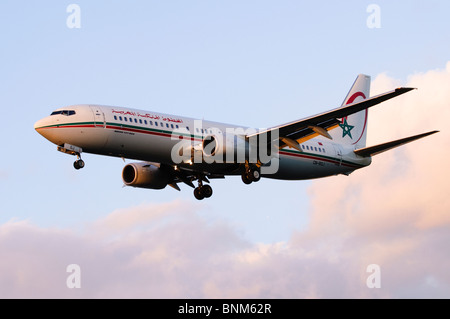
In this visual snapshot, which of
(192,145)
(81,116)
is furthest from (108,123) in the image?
(192,145)

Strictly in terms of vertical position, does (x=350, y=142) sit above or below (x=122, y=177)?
above

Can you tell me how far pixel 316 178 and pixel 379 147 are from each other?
16.3 ft

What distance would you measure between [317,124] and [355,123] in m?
13.8

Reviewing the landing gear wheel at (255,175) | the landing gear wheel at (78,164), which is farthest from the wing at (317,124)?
the landing gear wheel at (78,164)

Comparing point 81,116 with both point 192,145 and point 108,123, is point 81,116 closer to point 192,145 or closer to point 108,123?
point 108,123

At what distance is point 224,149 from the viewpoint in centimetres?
4575

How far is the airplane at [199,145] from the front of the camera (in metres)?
44.1

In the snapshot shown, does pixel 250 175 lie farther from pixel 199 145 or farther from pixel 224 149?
pixel 199 145

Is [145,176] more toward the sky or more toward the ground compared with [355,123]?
more toward the ground

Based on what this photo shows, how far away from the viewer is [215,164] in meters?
47.4

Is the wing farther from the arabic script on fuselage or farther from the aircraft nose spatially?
the aircraft nose

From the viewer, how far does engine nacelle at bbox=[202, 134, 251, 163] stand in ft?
150

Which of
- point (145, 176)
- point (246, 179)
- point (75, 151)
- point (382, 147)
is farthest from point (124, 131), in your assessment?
point (382, 147)

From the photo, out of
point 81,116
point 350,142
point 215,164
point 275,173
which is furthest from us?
point 350,142
